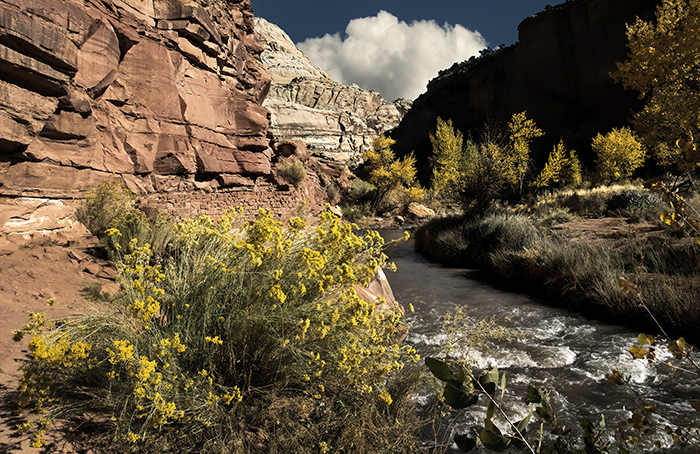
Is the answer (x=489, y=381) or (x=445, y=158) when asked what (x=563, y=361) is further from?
(x=445, y=158)

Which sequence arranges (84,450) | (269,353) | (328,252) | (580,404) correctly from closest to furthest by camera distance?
(84,450), (269,353), (328,252), (580,404)

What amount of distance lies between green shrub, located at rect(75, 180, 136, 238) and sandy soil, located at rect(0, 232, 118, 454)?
1.31 feet

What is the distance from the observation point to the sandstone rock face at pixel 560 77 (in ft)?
92.5

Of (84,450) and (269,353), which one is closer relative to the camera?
(84,450)

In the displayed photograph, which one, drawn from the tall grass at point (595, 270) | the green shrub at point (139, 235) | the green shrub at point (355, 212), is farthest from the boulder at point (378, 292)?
the green shrub at point (355, 212)

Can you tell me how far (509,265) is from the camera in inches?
334

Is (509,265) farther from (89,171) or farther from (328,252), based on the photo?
(89,171)

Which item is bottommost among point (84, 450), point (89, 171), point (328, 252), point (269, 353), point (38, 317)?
point (84, 450)

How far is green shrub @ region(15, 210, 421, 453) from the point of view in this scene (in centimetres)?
183

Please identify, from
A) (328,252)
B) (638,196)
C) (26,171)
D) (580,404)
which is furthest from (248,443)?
(638,196)

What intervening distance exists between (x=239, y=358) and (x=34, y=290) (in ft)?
10.7

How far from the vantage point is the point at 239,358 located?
219 centimetres

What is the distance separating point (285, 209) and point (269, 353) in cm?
1445

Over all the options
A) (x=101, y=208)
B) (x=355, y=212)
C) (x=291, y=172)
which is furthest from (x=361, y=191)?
(x=101, y=208)
